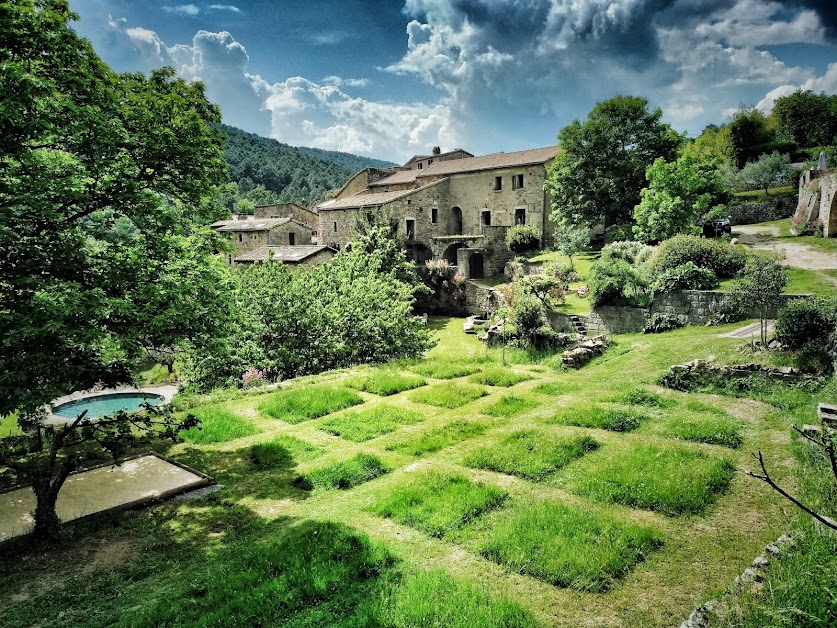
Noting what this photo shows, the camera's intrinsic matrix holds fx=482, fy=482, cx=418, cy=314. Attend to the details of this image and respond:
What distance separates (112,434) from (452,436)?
5870 mm

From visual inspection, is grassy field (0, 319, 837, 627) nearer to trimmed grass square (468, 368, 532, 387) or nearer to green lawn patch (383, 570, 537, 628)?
green lawn patch (383, 570, 537, 628)

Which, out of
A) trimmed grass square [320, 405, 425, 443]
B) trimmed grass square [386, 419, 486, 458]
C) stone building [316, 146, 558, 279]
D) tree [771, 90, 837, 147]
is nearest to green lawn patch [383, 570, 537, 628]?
trimmed grass square [386, 419, 486, 458]

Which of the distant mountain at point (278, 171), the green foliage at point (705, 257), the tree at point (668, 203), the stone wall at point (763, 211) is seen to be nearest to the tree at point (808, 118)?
the stone wall at point (763, 211)

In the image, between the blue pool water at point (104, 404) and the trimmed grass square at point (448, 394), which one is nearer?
the trimmed grass square at point (448, 394)

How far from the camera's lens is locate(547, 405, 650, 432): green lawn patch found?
982cm

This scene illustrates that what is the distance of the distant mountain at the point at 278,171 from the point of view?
115m

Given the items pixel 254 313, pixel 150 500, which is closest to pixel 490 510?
pixel 150 500

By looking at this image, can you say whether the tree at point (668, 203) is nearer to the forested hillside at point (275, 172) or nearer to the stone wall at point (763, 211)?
the stone wall at point (763, 211)

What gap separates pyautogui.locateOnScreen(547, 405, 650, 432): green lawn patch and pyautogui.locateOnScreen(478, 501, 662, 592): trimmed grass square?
3676 mm

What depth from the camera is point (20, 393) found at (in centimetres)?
520

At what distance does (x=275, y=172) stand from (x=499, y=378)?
396 feet

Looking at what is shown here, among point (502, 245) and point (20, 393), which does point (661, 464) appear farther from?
point (502, 245)

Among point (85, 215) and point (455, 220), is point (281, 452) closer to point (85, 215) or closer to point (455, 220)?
point (85, 215)

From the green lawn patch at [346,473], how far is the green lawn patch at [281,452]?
0.87 metres
